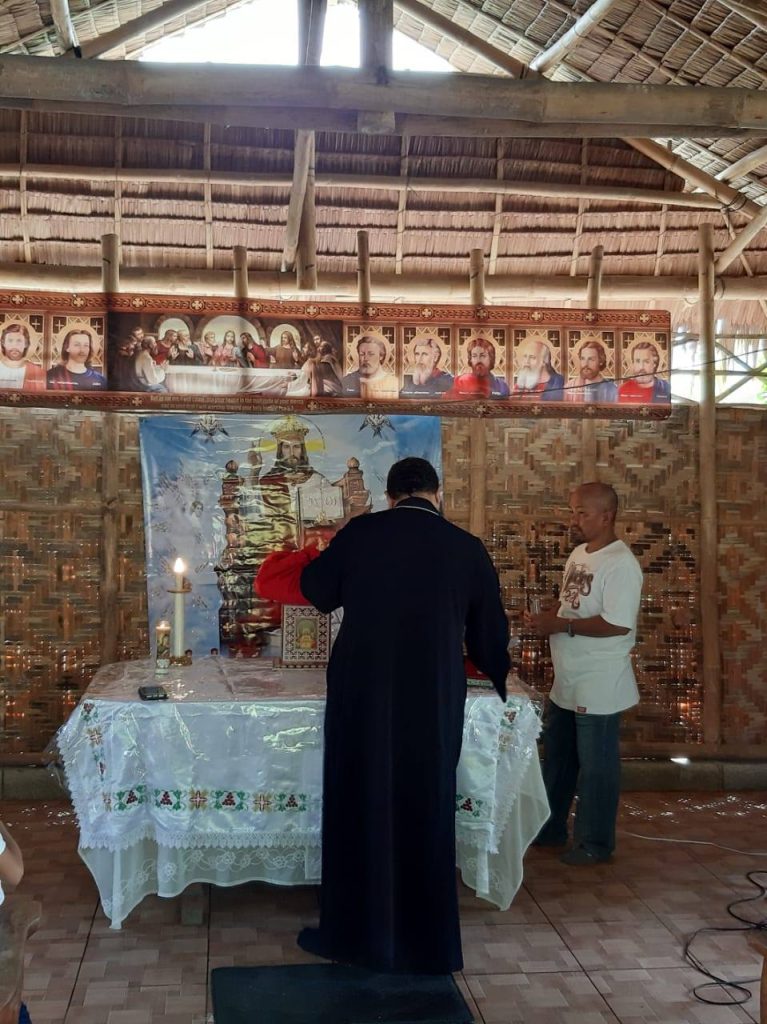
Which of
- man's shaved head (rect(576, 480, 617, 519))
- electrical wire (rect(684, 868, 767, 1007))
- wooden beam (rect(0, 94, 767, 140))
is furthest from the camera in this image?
man's shaved head (rect(576, 480, 617, 519))

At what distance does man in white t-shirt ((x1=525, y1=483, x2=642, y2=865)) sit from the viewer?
4.64 metres

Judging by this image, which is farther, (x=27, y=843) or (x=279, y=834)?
(x=27, y=843)

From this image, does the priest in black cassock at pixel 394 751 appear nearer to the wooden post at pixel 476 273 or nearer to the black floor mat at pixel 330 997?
the black floor mat at pixel 330 997

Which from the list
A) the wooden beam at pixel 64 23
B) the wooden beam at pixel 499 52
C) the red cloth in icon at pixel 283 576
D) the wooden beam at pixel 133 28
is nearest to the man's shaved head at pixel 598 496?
the red cloth in icon at pixel 283 576

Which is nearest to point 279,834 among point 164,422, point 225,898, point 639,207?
point 225,898

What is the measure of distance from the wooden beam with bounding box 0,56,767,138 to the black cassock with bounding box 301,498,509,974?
1.89 metres

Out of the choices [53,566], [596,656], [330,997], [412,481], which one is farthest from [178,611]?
[596,656]

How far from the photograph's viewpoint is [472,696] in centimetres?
402

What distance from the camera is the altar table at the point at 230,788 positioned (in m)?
3.83

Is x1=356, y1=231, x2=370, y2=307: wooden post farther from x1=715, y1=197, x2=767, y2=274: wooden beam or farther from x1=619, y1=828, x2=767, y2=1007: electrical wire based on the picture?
x1=619, y1=828, x2=767, y2=1007: electrical wire

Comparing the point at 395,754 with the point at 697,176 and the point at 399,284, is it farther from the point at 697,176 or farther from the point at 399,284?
the point at 697,176

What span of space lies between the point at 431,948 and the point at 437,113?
3268 millimetres

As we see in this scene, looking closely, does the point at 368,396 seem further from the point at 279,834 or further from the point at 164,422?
the point at 279,834

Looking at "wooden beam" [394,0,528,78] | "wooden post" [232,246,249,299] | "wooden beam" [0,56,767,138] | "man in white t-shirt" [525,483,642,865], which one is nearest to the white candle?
"man in white t-shirt" [525,483,642,865]
